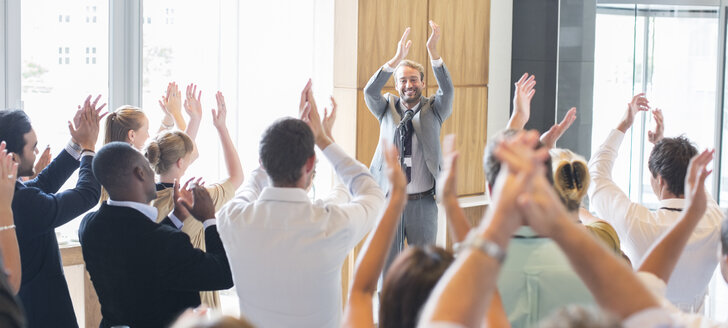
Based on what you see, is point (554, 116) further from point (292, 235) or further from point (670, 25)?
point (292, 235)

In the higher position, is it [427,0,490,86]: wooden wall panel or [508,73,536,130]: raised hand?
[427,0,490,86]: wooden wall panel

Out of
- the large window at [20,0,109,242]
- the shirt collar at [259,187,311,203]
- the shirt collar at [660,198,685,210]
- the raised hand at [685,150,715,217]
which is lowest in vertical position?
the shirt collar at [660,198,685,210]

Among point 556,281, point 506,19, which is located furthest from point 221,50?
point 556,281

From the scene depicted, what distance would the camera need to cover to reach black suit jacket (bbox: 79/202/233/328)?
2.30 m

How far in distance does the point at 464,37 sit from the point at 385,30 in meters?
0.76

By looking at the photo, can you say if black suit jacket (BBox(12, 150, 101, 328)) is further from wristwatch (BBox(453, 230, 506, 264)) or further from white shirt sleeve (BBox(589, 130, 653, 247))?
wristwatch (BBox(453, 230, 506, 264))

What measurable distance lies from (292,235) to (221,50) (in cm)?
318

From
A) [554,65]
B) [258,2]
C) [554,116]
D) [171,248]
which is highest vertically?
[258,2]

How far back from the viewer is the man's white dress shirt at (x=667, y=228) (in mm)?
2449

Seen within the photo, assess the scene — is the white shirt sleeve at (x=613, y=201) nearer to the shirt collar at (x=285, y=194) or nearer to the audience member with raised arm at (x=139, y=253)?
the shirt collar at (x=285, y=194)

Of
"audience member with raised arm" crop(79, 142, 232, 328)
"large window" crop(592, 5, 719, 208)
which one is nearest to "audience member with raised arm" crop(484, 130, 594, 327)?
"audience member with raised arm" crop(79, 142, 232, 328)

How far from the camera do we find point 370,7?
493 centimetres

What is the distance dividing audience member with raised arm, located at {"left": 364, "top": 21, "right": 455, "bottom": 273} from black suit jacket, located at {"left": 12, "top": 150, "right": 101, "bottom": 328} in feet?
6.10

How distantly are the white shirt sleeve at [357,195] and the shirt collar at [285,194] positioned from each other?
98 millimetres
